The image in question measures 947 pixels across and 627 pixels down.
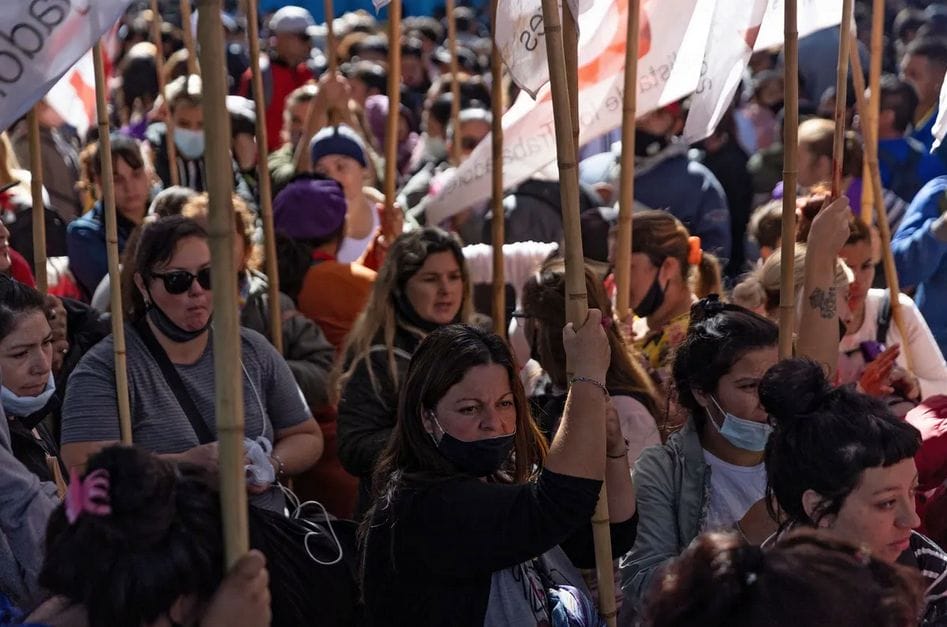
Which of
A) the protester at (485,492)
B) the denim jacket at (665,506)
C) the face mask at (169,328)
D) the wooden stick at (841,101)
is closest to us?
the protester at (485,492)

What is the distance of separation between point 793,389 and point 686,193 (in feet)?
13.4

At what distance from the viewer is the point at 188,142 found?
7520 millimetres

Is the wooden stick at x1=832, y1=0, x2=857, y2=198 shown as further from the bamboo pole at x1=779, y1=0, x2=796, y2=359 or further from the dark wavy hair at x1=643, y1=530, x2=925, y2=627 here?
the dark wavy hair at x1=643, y1=530, x2=925, y2=627

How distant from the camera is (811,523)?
3.04 m

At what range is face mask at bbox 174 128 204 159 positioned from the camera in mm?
7500

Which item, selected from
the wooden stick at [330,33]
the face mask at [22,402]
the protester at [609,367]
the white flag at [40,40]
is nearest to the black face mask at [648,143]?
the wooden stick at [330,33]

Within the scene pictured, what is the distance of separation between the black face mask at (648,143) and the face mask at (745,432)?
386cm

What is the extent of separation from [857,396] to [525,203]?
12.9ft

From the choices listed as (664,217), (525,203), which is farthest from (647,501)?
(525,203)

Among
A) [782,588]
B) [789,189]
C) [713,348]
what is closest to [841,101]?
[789,189]

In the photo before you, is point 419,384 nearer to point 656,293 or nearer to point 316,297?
point 656,293

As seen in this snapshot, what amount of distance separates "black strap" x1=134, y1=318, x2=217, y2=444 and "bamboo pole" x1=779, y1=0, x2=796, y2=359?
1516 millimetres

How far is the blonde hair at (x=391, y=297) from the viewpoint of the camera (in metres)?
4.62

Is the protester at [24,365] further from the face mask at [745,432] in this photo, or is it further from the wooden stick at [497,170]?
the face mask at [745,432]
